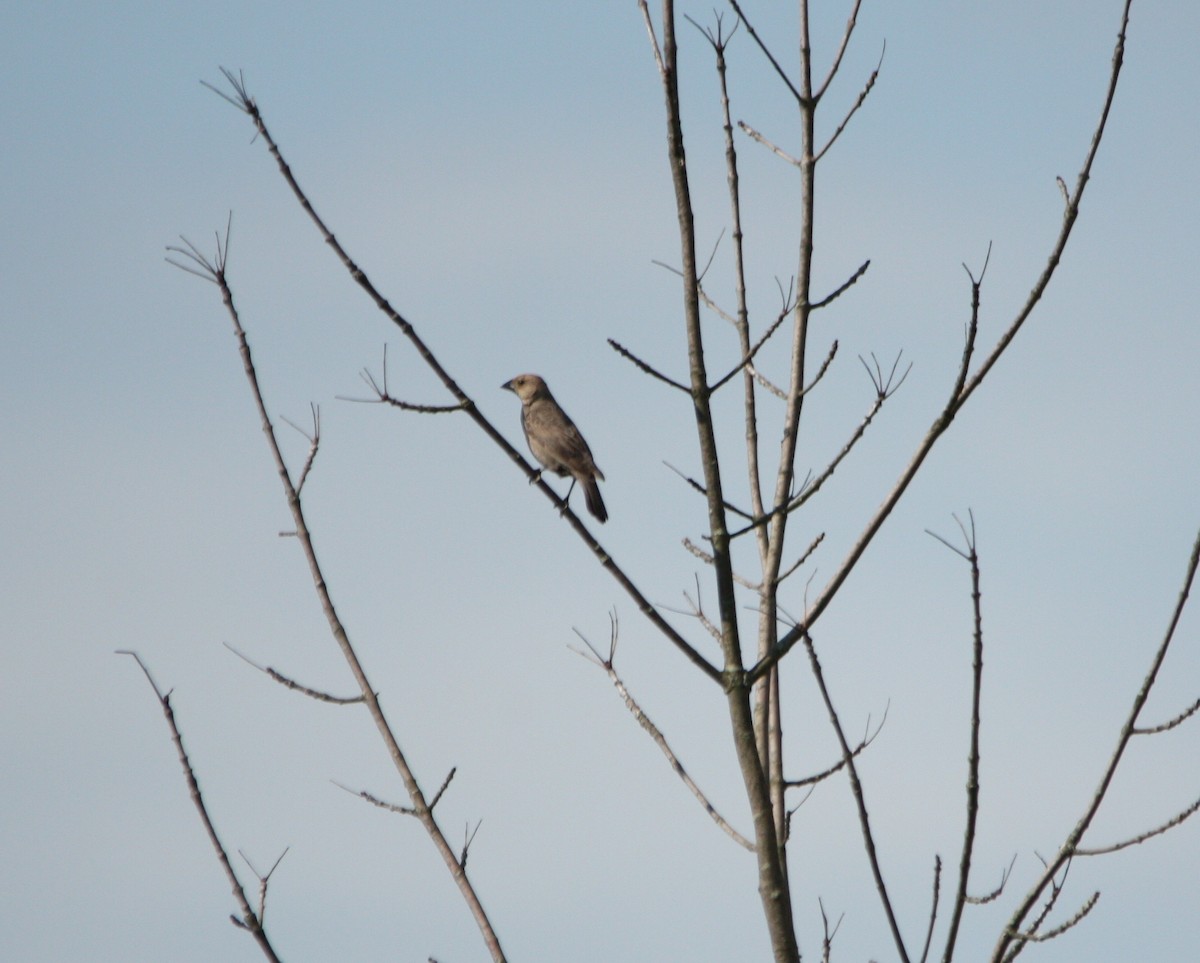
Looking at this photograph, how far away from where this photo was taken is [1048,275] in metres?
3.47

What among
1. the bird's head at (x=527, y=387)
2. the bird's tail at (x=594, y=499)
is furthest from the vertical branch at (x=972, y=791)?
the bird's head at (x=527, y=387)

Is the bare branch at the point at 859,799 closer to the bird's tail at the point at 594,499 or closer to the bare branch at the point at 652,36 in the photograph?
the bare branch at the point at 652,36

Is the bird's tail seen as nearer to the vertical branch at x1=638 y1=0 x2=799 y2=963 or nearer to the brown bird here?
the brown bird

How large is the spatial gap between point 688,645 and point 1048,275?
1.21m

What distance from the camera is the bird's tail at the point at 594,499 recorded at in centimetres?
943

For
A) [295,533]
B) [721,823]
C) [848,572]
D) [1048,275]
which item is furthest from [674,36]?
[721,823]

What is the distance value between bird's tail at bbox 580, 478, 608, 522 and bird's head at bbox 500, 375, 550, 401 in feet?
6.26

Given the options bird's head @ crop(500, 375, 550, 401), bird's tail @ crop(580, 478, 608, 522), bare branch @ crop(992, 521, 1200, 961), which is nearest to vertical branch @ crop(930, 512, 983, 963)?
bare branch @ crop(992, 521, 1200, 961)

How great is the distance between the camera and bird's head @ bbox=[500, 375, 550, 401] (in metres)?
11.5

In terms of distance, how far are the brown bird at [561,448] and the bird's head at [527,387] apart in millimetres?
496

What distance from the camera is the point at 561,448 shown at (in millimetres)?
9828

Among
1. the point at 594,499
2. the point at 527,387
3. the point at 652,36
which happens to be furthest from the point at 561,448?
the point at 652,36

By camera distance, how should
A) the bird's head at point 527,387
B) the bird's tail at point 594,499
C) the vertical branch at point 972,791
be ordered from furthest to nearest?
the bird's head at point 527,387
the bird's tail at point 594,499
the vertical branch at point 972,791

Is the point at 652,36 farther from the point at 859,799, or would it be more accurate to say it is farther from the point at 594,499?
the point at 594,499
